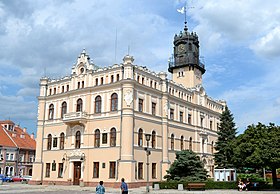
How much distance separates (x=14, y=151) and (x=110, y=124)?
121ft

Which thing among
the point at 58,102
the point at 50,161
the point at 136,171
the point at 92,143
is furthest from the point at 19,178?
the point at 136,171

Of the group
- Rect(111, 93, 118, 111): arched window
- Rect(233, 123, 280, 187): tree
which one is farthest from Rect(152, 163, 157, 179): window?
Rect(233, 123, 280, 187): tree

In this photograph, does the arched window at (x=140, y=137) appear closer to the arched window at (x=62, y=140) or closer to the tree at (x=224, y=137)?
the arched window at (x=62, y=140)

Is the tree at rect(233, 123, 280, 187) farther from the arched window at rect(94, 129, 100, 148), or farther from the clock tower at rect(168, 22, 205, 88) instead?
the clock tower at rect(168, 22, 205, 88)

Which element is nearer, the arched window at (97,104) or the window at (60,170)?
the arched window at (97,104)

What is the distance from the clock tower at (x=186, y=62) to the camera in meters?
55.6

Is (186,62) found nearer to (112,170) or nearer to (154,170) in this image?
(154,170)

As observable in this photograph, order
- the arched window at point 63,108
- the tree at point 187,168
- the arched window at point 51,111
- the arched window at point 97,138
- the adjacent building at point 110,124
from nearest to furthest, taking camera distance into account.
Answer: the tree at point 187,168 < the adjacent building at point 110,124 < the arched window at point 97,138 < the arched window at point 63,108 < the arched window at point 51,111

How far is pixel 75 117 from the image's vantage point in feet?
141

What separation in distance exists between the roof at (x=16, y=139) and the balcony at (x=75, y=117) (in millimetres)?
30266

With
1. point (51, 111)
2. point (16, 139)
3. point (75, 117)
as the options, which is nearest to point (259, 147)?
point (75, 117)

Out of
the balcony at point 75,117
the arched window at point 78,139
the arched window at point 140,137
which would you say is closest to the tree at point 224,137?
the arched window at point 140,137

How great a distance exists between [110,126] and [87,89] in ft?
20.4

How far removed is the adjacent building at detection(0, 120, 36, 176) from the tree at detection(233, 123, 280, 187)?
49001 millimetres
